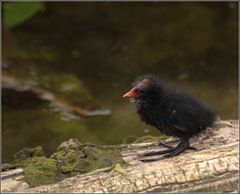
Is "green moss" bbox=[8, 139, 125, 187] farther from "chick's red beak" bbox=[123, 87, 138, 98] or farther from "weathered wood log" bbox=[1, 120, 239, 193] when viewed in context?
"chick's red beak" bbox=[123, 87, 138, 98]

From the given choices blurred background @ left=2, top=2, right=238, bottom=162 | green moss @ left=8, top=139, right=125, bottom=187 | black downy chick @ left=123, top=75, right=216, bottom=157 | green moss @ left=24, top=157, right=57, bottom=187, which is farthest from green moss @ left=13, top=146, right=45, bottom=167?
blurred background @ left=2, top=2, right=238, bottom=162

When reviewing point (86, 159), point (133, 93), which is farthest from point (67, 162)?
point (133, 93)

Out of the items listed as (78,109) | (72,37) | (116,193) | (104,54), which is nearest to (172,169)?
(116,193)

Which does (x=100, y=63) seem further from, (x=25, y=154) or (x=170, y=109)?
(x=170, y=109)

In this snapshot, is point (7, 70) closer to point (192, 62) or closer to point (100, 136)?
point (100, 136)

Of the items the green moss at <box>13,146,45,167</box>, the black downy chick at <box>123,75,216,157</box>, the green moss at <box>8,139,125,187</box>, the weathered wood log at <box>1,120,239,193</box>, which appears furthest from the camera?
the green moss at <box>13,146,45,167</box>

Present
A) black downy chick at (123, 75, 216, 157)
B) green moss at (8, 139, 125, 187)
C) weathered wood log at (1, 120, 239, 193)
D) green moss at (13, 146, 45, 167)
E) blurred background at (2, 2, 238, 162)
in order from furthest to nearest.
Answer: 1. blurred background at (2, 2, 238, 162)
2. green moss at (13, 146, 45, 167)
3. black downy chick at (123, 75, 216, 157)
4. green moss at (8, 139, 125, 187)
5. weathered wood log at (1, 120, 239, 193)
